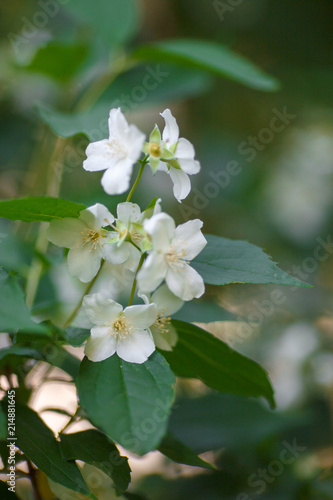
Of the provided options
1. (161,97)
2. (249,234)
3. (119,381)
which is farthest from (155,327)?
(249,234)

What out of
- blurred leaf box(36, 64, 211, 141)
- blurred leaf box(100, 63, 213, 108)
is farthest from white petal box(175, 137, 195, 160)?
blurred leaf box(100, 63, 213, 108)

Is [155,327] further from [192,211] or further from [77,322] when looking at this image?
[192,211]

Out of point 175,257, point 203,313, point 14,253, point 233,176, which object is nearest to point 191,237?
point 175,257

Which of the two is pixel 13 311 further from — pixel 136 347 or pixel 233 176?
pixel 233 176

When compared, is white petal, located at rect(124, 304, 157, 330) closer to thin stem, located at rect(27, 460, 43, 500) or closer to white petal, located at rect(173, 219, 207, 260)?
white petal, located at rect(173, 219, 207, 260)

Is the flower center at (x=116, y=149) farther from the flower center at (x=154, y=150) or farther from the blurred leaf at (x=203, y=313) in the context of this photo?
the blurred leaf at (x=203, y=313)

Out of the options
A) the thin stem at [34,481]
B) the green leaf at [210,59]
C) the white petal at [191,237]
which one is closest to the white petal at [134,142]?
the white petal at [191,237]

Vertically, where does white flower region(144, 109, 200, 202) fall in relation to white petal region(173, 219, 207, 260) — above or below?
above
